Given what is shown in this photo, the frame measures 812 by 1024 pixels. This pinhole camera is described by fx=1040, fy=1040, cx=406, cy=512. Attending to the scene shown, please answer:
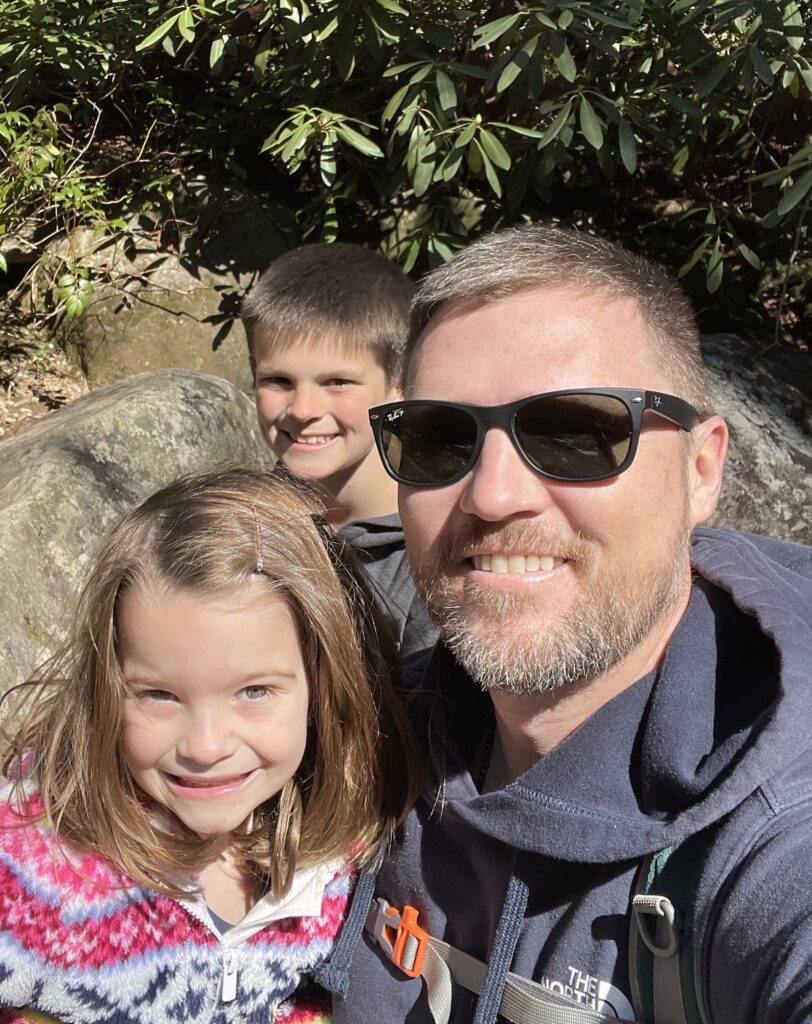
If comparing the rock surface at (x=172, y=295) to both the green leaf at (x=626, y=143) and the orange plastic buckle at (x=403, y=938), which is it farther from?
the orange plastic buckle at (x=403, y=938)

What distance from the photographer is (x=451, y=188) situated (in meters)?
4.95

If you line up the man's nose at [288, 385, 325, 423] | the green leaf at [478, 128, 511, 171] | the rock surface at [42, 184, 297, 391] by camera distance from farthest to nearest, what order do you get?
the rock surface at [42, 184, 297, 391] < the green leaf at [478, 128, 511, 171] < the man's nose at [288, 385, 325, 423]

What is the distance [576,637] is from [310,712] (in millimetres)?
577

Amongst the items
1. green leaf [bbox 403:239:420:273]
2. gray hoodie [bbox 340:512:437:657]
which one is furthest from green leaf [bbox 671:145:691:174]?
gray hoodie [bbox 340:512:437:657]

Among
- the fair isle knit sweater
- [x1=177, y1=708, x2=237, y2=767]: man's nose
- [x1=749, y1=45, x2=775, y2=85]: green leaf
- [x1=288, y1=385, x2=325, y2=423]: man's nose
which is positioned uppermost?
[x1=749, y1=45, x2=775, y2=85]: green leaf

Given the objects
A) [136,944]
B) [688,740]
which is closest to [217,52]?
[136,944]

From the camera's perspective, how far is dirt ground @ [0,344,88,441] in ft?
15.9

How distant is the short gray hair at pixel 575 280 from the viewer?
63.2 inches

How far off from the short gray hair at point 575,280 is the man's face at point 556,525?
26mm

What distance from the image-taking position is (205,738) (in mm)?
1654

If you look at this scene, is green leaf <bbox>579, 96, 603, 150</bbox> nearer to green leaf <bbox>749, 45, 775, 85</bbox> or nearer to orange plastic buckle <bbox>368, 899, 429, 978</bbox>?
green leaf <bbox>749, 45, 775, 85</bbox>

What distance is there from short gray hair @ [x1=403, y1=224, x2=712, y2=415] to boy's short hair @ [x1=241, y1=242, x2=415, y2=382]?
1.40 meters

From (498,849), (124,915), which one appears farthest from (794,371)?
(124,915)

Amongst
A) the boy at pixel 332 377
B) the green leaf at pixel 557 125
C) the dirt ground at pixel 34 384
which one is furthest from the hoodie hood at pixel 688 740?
the dirt ground at pixel 34 384
